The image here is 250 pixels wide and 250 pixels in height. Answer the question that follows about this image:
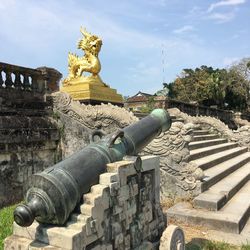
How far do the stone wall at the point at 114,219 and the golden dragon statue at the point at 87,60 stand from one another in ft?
23.9

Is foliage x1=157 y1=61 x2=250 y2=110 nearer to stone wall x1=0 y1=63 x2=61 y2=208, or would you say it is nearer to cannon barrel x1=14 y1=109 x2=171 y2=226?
stone wall x1=0 y1=63 x2=61 y2=208

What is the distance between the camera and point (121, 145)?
388cm

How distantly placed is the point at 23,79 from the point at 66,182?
6213mm

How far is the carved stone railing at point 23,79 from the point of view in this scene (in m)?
8.08

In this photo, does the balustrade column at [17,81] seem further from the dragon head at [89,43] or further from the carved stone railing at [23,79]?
the dragon head at [89,43]

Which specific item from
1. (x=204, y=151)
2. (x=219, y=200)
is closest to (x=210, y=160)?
(x=204, y=151)

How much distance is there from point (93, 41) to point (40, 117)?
4.00 metres

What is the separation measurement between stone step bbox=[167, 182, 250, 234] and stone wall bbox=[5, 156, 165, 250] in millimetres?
1285

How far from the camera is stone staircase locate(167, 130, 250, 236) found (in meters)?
5.56

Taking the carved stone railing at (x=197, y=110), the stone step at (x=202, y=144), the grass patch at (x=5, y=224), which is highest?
the carved stone railing at (x=197, y=110)

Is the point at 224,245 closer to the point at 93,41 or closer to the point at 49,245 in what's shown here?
the point at 49,245

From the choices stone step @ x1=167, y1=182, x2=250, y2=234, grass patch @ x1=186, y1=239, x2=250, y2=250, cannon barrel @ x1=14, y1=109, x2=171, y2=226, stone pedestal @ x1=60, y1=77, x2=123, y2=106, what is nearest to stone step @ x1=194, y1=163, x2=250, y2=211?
stone step @ x1=167, y1=182, x2=250, y2=234

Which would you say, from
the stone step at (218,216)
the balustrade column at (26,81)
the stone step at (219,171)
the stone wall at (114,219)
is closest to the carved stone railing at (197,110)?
the stone step at (219,171)

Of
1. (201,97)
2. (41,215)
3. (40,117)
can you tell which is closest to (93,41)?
(40,117)
